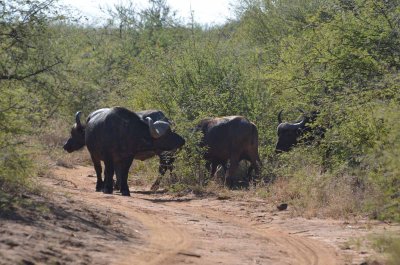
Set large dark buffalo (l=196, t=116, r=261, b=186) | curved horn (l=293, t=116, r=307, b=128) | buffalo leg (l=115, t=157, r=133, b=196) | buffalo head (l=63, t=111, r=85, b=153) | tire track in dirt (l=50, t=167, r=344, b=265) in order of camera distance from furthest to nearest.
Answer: buffalo head (l=63, t=111, r=85, b=153), curved horn (l=293, t=116, r=307, b=128), large dark buffalo (l=196, t=116, r=261, b=186), buffalo leg (l=115, t=157, r=133, b=196), tire track in dirt (l=50, t=167, r=344, b=265)

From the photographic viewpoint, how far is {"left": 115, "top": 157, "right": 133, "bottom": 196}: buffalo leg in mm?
18080

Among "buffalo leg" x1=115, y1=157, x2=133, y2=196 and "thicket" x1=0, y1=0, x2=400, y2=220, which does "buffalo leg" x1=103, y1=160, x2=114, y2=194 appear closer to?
"buffalo leg" x1=115, y1=157, x2=133, y2=196

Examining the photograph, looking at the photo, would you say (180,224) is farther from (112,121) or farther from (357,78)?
(357,78)

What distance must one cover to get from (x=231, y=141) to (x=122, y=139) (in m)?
2.90

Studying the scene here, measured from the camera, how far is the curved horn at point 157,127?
18.6 meters

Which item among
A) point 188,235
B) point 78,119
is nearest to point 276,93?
point 78,119

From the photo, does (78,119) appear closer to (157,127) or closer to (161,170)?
(161,170)

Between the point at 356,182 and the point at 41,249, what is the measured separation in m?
8.15

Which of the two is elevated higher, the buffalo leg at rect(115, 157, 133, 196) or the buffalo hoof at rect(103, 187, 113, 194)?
the buffalo leg at rect(115, 157, 133, 196)

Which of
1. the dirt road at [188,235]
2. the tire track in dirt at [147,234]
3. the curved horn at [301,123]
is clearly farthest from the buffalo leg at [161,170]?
the curved horn at [301,123]

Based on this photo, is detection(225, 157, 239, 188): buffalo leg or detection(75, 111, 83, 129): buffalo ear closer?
detection(225, 157, 239, 188): buffalo leg

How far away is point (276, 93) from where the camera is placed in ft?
71.0

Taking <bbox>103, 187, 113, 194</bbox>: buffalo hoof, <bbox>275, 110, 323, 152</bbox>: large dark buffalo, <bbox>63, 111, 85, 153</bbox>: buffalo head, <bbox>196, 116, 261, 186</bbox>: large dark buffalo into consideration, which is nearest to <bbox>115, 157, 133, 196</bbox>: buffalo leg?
<bbox>103, 187, 113, 194</bbox>: buffalo hoof

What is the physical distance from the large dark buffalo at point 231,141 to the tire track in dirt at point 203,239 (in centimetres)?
376
